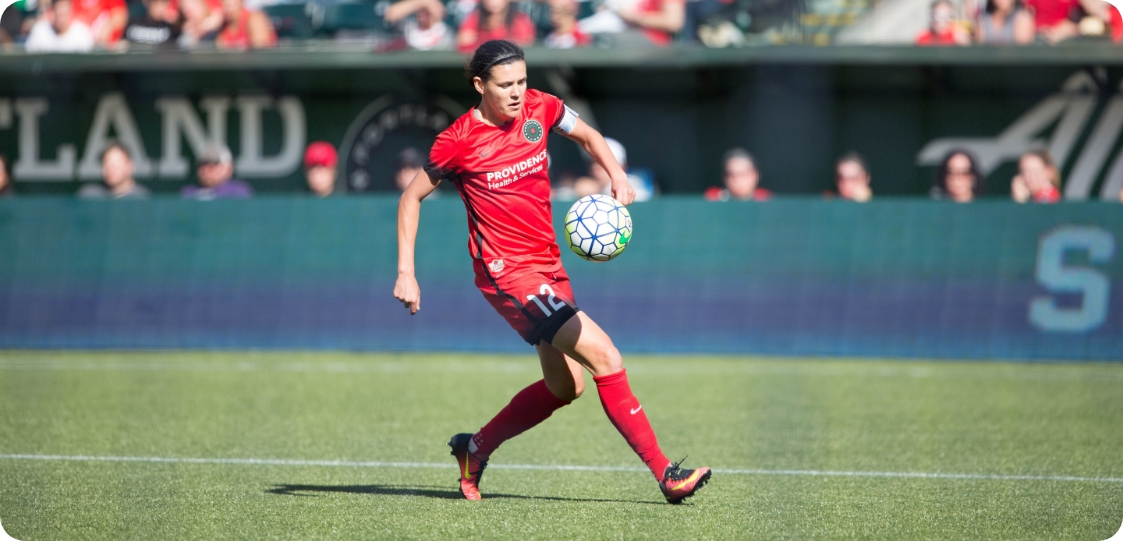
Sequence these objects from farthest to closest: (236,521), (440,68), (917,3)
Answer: (440,68)
(917,3)
(236,521)

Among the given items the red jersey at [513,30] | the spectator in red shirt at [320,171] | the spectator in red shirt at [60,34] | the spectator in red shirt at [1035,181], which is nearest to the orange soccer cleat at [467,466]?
the spectator in red shirt at [320,171]

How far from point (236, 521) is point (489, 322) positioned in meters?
6.21

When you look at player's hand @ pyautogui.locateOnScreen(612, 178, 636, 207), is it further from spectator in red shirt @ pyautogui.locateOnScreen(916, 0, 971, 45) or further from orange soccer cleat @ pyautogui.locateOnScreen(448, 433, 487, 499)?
spectator in red shirt @ pyautogui.locateOnScreen(916, 0, 971, 45)

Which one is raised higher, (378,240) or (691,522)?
(691,522)

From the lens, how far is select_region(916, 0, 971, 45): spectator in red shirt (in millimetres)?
12227

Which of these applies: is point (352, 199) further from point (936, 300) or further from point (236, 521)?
point (236, 521)

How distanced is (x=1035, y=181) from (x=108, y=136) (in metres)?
10.6

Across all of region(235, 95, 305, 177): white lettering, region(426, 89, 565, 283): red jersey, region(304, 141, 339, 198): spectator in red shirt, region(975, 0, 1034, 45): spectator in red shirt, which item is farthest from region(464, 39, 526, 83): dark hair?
region(235, 95, 305, 177): white lettering

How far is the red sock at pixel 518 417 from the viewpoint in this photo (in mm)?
5090

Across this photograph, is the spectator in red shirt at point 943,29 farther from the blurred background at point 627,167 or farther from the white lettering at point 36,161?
the white lettering at point 36,161

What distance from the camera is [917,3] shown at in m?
12.6

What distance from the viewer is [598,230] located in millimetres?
4789

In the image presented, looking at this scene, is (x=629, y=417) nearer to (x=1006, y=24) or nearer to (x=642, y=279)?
(x=642, y=279)

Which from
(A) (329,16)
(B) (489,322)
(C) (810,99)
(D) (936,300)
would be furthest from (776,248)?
(A) (329,16)
